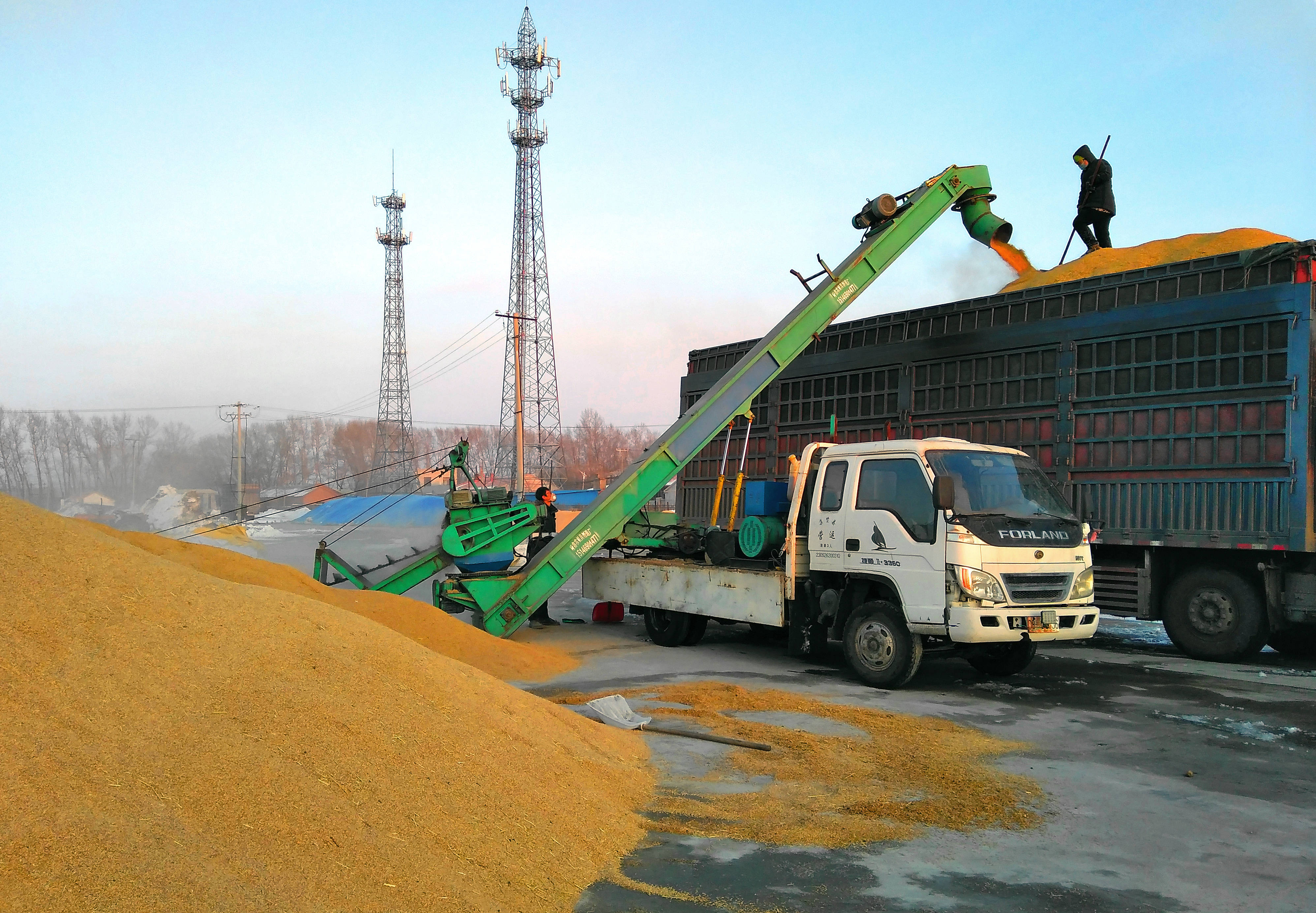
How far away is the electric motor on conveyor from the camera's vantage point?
10.9m

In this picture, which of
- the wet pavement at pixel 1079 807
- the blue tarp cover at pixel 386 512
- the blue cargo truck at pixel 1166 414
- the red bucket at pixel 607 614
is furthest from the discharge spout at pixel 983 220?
the blue tarp cover at pixel 386 512

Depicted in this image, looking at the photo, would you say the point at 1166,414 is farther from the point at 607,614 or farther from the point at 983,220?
the point at 607,614

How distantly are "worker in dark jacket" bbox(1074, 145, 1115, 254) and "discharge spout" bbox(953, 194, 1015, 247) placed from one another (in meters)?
1.42

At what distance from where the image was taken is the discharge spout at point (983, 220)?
1282cm

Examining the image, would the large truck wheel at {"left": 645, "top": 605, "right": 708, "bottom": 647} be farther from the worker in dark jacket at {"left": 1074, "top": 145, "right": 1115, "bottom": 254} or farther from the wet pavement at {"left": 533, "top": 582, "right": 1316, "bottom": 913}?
the worker in dark jacket at {"left": 1074, "top": 145, "right": 1115, "bottom": 254}

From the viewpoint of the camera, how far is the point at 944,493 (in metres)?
8.01

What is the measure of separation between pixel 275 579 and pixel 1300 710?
937 cm

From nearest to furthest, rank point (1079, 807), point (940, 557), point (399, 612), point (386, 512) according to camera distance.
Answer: point (1079, 807), point (940, 557), point (399, 612), point (386, 512)

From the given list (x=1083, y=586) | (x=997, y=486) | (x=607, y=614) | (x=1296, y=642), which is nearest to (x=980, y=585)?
(x=997, y=486)

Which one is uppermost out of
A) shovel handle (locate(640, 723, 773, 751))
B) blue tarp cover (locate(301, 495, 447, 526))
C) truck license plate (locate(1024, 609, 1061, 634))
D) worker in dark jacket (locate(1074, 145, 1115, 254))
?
worker in dark jacket (locate(1074, 145, 1115, 254))

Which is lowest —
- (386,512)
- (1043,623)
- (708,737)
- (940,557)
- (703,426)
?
(386,512)

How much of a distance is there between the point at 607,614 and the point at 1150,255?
29.8 feet

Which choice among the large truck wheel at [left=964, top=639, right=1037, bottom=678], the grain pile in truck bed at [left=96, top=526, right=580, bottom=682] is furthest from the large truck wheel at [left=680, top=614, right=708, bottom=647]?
the large truck wheel at [left=964, top=639, right=1037, bottom=678]

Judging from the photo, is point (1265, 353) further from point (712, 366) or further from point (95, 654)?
point (95, 654)
